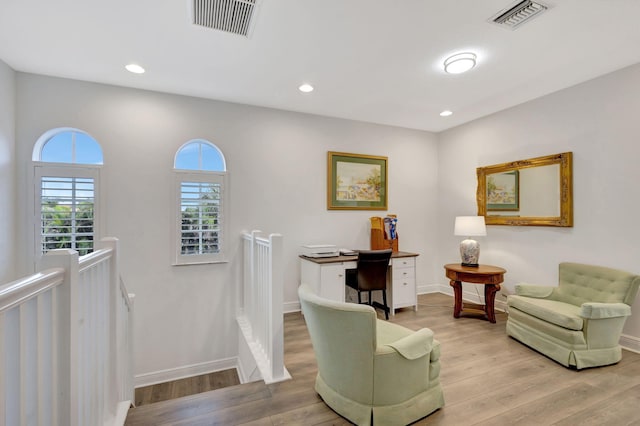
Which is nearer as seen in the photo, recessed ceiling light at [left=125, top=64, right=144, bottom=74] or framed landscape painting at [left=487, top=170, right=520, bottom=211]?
recessed ceiling light at [left=125, top=64, right=144, bottom=74]

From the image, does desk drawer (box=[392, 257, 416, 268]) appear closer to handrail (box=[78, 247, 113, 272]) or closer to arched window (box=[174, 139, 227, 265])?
arched window (box=[174, 139, 227, 265])

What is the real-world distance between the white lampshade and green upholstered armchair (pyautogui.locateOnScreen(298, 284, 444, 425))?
2.25 meters

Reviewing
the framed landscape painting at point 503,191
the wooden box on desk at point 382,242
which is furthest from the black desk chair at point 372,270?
the framed landscape painting at point 503,191

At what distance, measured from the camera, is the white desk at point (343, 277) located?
3.63 m

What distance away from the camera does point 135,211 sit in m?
3.34

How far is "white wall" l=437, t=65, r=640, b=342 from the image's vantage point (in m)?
2.91

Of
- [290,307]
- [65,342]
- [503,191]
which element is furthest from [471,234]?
[65,342]

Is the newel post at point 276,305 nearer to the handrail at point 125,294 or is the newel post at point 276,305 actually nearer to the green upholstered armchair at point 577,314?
the handrail at point 125,294

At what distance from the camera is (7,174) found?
2.82m

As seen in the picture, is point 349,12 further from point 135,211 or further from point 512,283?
point 512,283

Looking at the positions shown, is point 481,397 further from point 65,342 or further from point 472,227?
point 65,342

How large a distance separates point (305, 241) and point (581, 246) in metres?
3.21

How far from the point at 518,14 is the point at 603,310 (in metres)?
2.49

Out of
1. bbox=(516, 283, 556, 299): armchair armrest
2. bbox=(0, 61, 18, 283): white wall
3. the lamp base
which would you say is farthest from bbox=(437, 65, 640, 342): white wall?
bbox=(0, 61, 18, 283): white wall
